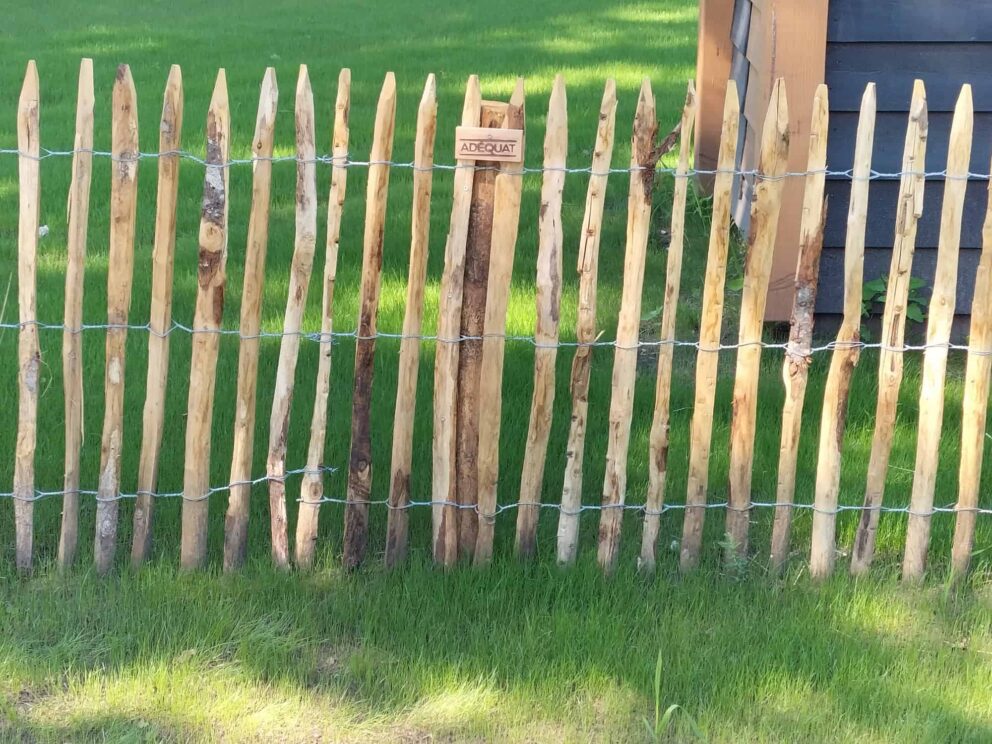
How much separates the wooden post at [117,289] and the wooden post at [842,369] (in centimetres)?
205

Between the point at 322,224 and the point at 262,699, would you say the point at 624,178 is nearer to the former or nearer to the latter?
the point at 322,224

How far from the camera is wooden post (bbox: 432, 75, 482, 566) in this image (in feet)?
11.6

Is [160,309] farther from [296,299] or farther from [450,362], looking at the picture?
[450,362]

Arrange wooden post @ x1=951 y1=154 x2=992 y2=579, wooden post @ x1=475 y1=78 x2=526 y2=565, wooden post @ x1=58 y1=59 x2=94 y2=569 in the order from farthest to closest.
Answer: wooden post @ x1=951 y1=154 x2=992 y2=579, wooden post @ x1=475 y1=78 x2=526 y2=565, wooden post @ x1=58 y1=59 x2=94 y2=569

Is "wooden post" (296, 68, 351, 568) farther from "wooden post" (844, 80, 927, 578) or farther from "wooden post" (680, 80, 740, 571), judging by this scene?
"wooden post" (844, 80, 927, 578)

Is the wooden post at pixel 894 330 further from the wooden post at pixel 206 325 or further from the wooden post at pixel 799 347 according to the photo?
the wooden post at pixel 206 325

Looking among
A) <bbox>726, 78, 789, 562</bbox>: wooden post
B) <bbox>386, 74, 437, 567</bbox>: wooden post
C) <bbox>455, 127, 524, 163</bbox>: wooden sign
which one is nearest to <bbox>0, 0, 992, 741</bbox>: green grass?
<bbox>386, 74, 437, 567</bbox>: wooden post

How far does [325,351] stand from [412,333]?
261 millimetres

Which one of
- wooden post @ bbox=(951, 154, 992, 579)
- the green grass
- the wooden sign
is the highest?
the wooden sign

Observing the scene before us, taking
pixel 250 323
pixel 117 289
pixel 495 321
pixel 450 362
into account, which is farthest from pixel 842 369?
pixel 117 289

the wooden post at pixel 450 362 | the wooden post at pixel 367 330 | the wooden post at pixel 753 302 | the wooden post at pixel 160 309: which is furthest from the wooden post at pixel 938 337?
the wooden post at pixel 160 309

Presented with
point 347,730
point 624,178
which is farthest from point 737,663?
point 624,178

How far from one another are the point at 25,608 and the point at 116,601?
0.25 m

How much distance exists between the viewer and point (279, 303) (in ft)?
19.0
